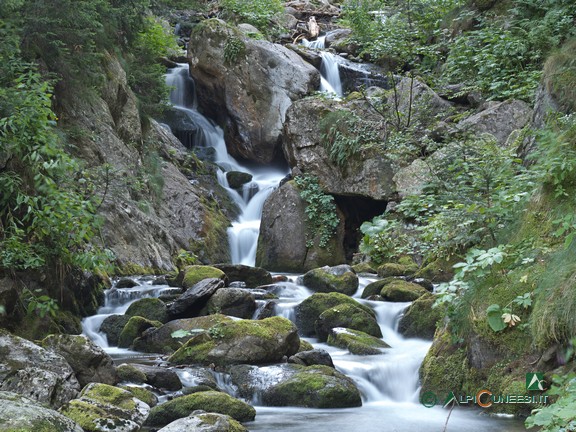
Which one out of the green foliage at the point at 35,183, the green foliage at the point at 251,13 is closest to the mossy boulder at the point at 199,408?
the green foliage at the point at 35,183

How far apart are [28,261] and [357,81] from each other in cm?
1572

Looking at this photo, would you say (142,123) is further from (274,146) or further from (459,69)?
(459,69)

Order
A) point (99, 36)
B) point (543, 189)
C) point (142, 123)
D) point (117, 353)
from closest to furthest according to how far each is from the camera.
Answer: point (543, 189) → point (117, 353) → point (99, 36) → point (142, 123)

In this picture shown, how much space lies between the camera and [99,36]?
13.2 m

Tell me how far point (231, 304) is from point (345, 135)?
747cm

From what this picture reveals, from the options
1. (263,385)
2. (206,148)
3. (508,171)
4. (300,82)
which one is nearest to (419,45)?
(300,82)

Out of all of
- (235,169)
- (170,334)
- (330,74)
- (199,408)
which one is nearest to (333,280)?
(170,334)

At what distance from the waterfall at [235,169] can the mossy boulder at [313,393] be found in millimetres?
9880

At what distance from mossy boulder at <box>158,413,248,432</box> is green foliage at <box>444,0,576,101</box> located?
10.8 m

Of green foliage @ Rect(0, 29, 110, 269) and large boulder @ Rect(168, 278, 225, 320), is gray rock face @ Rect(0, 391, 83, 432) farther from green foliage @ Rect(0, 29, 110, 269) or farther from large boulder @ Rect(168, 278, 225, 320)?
large boulder @ Rect(168, 278, 225, 320)

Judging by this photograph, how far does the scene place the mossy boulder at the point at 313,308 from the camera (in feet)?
32.3

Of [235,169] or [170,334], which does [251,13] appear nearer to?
[235,169]

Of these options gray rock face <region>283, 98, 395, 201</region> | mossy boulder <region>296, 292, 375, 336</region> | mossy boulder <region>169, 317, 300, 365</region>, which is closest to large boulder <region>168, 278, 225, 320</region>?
mossy boulder <region>296, 292, 375, 336</region>

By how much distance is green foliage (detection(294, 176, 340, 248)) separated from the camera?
16.4 metres
